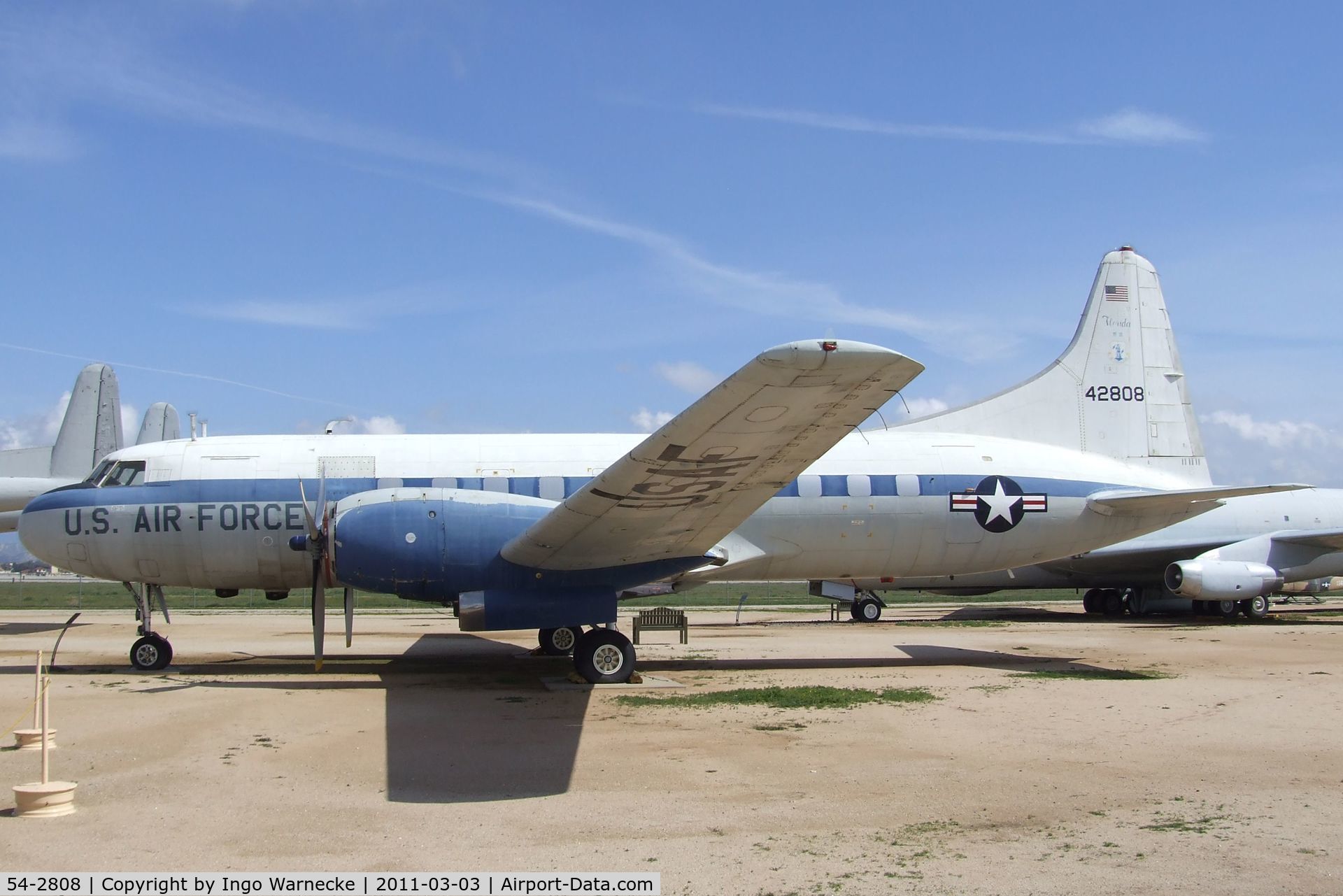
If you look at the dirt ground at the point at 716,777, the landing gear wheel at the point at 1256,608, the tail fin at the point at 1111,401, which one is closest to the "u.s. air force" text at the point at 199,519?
the dirt ground at the point at 716,777

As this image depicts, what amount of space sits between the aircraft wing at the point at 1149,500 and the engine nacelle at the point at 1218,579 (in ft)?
38.1

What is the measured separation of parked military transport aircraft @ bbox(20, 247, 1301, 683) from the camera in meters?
13.3

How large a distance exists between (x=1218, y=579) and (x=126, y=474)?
26209 mm

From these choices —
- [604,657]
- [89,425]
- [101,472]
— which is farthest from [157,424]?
[604,657]

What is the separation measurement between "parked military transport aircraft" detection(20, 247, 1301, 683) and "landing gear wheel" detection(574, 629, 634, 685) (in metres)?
0.02

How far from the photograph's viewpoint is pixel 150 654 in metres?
15.9

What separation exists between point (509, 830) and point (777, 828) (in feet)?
5.98

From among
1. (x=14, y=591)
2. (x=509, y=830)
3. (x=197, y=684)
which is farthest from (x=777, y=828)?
(x=14, y=591)

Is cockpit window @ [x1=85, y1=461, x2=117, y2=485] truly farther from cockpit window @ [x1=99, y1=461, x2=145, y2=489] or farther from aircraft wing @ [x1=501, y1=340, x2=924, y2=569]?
aircraft wing @ [x1=501, y1=340, x2=924, y2=569]

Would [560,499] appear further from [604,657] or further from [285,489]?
[285,489]

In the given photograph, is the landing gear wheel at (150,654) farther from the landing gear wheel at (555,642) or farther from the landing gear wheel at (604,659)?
the landing gear wheel at (604,659)

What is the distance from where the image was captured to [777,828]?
7.03 meters

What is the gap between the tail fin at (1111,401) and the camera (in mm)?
18266

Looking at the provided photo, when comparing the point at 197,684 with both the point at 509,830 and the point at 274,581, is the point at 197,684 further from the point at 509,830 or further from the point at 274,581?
the point at 509,830
